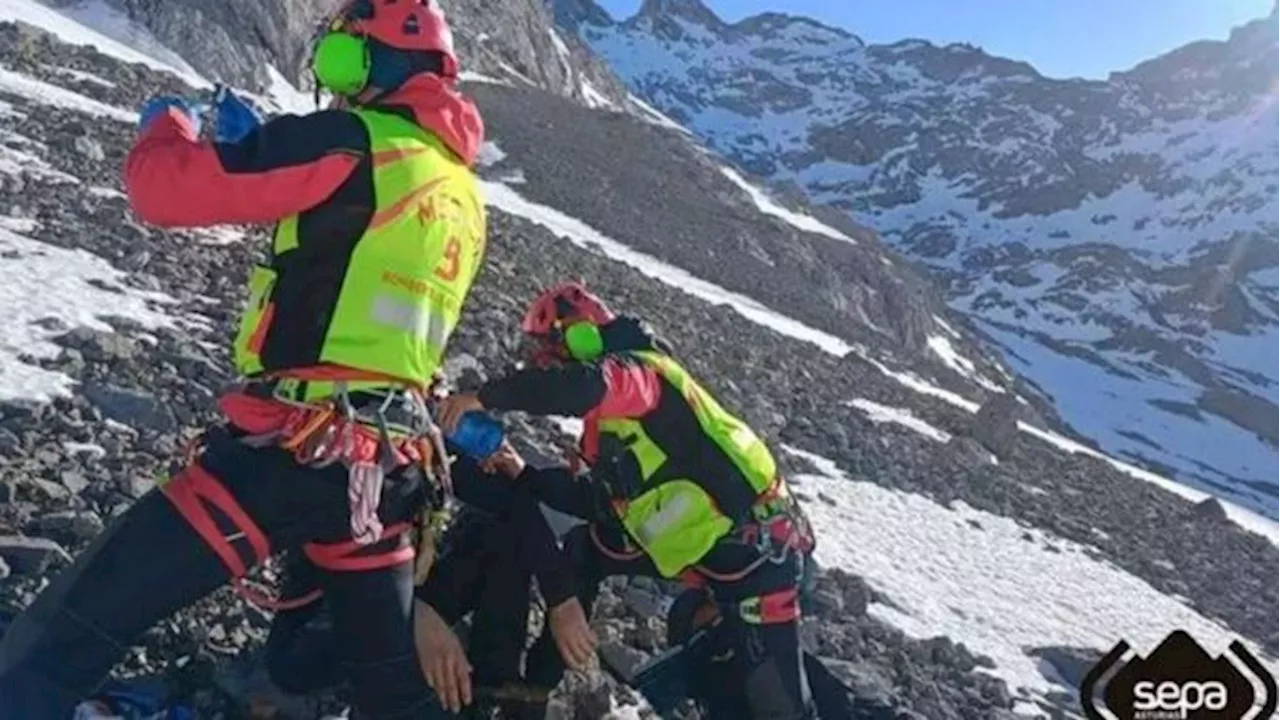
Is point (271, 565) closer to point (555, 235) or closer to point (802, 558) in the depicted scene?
point (802, 558)

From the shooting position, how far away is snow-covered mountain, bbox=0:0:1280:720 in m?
8.21

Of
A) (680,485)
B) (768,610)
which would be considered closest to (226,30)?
(680,485)

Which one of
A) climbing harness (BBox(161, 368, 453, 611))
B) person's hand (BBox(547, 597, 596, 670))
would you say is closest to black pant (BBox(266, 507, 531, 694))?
person's hand (BBox(547, 597, 596, 670))

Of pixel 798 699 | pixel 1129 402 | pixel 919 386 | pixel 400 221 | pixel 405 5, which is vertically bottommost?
pixel 1129 402

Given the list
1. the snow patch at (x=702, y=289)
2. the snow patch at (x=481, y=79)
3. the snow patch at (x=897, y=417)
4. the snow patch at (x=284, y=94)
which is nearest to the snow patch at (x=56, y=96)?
the snow patch at (x=702, y=289)

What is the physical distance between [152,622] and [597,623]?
14.6 feet

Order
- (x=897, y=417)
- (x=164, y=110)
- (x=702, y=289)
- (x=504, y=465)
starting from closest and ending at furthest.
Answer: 1. (x=164, y=110)
2. (x=504, y=465)
3. (x=897, y=417)
4. (x=702, y=289)

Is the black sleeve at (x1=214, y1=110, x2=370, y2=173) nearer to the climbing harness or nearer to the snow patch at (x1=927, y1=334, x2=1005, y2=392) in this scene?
the climbing harness

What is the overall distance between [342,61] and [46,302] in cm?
757

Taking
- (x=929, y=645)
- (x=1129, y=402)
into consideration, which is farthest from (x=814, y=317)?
(x=1129, y=402)

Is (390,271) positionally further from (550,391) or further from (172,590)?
(550,391)

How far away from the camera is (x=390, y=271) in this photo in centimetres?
430

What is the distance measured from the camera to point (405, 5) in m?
4.50

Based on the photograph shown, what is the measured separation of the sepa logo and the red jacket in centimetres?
368
